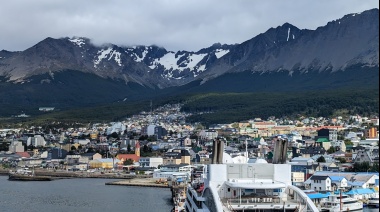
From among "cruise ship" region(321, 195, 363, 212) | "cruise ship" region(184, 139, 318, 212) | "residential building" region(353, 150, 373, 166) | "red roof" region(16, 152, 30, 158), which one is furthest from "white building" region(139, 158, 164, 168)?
"cruise ship" region(184, 139, 318, 212)

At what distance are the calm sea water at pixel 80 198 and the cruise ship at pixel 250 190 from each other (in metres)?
12.2

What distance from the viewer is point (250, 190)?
32.9 feet

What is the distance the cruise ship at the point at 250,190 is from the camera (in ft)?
31.6

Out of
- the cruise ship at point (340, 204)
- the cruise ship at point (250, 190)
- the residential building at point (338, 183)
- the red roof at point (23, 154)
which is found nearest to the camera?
the cruise ship at point (250, 190)

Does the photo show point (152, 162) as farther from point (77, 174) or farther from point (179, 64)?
point (179, 64)

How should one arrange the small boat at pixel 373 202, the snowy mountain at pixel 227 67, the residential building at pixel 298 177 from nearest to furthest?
the small boat at pixel 373 202 → the residential building at pixel 298 177 → the snowy mountain at pixel 227 67

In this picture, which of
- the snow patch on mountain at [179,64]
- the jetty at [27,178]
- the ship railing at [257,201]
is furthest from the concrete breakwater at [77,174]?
the snow patch on mountain at [179,64]

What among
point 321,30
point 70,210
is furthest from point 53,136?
point 321,30

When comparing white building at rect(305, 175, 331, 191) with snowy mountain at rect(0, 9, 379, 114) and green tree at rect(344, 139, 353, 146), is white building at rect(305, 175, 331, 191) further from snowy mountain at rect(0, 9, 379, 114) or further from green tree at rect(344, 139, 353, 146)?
snowy mountain at rect(0, 9, 379, 114)

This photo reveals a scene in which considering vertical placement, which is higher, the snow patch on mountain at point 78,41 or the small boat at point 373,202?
the snow patch on mountain at point 78,41

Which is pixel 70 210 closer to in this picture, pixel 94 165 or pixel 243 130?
pixel 94 165

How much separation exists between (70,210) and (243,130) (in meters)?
38.2

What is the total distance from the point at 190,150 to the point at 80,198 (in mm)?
21619

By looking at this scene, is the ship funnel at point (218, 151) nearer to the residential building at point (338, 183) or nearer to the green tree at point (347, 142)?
the residential building at point (338, 183)
